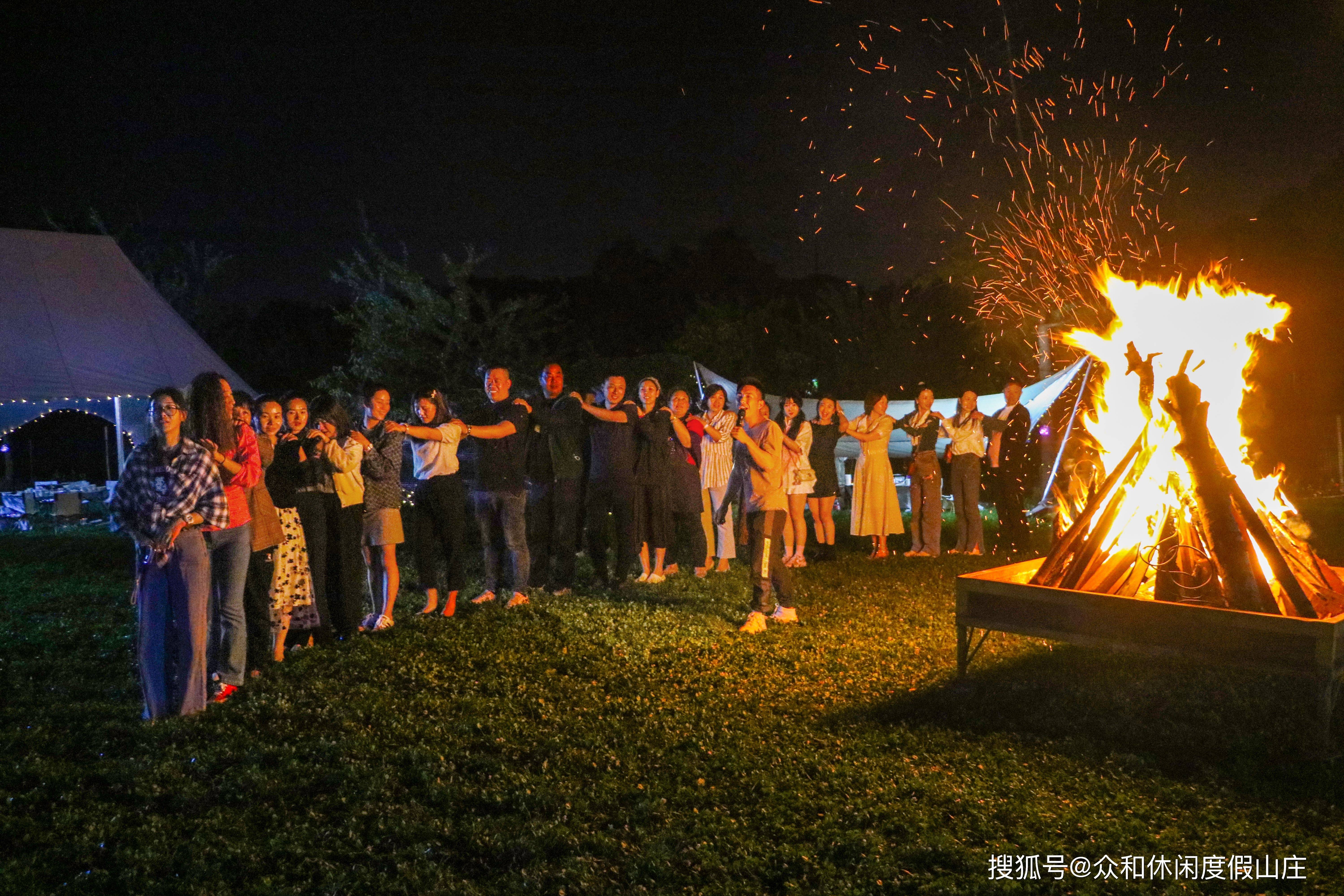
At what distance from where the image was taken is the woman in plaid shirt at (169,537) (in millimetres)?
5074

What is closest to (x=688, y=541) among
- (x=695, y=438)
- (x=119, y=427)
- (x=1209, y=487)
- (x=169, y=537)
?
(x=695, y=438)

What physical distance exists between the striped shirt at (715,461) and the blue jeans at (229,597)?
4.99 metres

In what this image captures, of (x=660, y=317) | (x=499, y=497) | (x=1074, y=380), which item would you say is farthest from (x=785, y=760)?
(x=660, y=317)

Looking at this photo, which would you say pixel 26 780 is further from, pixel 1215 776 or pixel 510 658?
pixel 1215 776

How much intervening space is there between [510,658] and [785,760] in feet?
7.99

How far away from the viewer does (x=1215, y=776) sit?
168 inches

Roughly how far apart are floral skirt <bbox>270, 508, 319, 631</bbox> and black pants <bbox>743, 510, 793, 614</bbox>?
3.11m

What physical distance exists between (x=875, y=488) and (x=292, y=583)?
657cm

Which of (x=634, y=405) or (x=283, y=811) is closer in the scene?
(x=283, y=811)

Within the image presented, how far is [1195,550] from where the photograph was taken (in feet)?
17.9

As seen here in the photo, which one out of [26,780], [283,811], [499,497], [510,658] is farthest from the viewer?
Answer: [499,497]

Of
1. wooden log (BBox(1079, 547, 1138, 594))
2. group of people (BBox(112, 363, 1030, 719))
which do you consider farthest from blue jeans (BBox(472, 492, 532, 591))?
wooden log (BBox(1079, 547, 1138, 594))

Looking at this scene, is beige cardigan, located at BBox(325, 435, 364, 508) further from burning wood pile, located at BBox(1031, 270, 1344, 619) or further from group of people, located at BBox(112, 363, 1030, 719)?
burning wood pile, located at BBox(1031, 270, 1344, 619)

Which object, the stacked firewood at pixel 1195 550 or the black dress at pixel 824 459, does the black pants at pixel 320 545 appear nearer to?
the stacked firewood at pixel 1195 550
